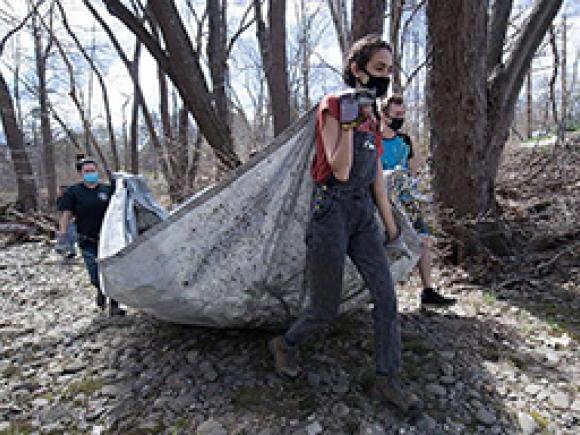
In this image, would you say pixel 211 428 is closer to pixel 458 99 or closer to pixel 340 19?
pixel 458 99

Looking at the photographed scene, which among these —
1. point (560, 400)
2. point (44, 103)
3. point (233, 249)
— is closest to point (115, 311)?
point (233, 249)

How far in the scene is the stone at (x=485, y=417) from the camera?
82.7 inches

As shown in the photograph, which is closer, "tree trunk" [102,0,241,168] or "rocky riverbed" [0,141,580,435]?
"rocky riverbed" [0,141,580,435]

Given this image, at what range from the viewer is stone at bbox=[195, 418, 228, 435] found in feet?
6.66

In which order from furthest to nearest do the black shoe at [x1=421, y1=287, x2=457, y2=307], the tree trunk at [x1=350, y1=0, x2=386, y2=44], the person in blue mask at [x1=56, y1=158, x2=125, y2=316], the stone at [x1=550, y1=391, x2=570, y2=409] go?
the tree trunk at [x1=350, y1=0, x2=386, y2=44] → the person in blue mask at [x1=56, y1=158, x2=125, y2=316] → the black shoe at [x1=421, y1=287, x2=457, y2=307] → the stone at [x1=550, y1=391, x2=570, y2=409]

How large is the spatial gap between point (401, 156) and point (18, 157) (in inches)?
492

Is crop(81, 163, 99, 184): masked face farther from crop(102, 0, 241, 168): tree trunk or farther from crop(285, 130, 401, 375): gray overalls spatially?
crop(285, 130, 401, 375): gray overalls

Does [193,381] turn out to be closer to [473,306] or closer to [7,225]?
[473,306]

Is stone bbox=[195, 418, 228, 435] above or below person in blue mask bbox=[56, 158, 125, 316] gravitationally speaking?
below

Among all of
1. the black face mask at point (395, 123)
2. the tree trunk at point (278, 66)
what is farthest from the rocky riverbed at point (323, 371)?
the tree trunk at point (278, 66)

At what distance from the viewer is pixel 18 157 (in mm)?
12055

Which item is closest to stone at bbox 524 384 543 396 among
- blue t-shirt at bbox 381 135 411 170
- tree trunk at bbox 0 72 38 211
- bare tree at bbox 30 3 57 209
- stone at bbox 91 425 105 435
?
blue t-shirt at bbox 381 135 411 170

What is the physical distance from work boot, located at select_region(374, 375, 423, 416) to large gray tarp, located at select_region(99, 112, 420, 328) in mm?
648

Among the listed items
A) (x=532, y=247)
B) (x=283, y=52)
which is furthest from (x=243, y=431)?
(x=283, y=52)
